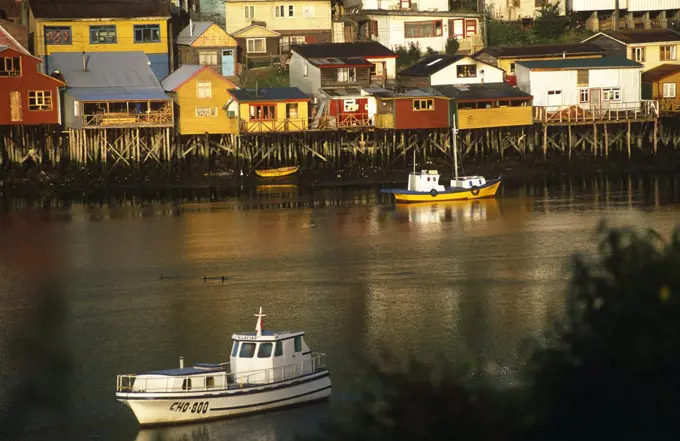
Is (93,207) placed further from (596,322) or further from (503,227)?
(596,322)

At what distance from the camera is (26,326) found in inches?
1328

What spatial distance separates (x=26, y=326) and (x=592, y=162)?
38.3 m

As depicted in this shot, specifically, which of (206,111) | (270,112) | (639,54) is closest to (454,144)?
(270,112)

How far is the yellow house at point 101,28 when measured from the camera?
2645 inches

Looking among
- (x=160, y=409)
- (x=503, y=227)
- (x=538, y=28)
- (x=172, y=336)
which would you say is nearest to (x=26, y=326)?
(x=172, y=336)

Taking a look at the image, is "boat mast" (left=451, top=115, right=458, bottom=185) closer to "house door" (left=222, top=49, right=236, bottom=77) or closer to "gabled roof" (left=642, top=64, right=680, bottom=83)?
"gabled roof" (left=642, top=64, right=680, bottom=83)

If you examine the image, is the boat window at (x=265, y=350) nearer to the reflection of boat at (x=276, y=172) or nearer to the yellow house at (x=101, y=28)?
the reflection of boat at (x=276, y=172)

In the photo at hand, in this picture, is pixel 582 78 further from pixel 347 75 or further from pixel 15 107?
pixel 15 107

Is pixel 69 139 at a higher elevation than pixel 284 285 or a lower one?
higher

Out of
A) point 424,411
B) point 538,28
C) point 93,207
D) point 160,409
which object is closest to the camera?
point 424,411

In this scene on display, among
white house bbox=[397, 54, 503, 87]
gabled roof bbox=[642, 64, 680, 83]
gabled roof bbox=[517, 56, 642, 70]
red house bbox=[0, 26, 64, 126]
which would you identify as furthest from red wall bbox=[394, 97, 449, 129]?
red house bbox=[0, 26, 64, 126]

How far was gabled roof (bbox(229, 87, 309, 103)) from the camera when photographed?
2467 inches

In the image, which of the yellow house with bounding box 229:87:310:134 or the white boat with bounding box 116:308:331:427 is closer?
the white boat with bounding box 116:308:331:427

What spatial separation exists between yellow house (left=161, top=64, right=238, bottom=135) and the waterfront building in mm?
14434
